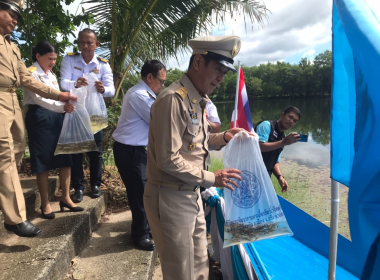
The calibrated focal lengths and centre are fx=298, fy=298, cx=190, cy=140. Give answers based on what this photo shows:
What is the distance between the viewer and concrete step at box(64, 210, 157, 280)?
2367 millimetres

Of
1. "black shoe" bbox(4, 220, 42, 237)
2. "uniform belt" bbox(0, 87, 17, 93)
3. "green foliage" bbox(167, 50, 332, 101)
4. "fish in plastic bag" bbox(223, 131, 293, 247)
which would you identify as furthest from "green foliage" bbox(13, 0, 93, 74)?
"green foliage" bbox(167, 50, 332, 101)

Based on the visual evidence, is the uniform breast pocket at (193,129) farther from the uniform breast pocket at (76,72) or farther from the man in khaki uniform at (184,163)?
the uniform breast pocket at (76,72)

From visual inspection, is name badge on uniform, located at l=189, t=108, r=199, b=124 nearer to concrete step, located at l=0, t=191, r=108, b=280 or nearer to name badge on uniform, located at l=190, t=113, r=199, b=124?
name badge on uniform, located at l=190, t=113, r=199, b=124

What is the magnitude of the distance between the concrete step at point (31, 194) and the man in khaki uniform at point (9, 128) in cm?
30

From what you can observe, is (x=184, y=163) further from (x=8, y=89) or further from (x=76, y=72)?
(x=76, y=72)

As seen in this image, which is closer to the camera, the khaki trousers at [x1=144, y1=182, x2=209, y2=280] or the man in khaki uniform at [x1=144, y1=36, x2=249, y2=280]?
the man in khaki uniform at [x1=144, y1=36, x2=249, y2=280]

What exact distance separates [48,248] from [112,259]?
547 millimetres

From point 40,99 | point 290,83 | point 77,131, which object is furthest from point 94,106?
point 290,83

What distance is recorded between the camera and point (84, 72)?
3375 mm

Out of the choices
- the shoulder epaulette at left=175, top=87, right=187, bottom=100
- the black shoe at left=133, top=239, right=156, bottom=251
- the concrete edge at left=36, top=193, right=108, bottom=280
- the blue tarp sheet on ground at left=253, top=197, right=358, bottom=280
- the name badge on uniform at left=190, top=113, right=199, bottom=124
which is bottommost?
the blue tarp sheet on ground at left=253, top=197, right=358, bottom=280

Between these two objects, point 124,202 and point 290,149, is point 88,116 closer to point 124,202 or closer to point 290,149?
point 124,202

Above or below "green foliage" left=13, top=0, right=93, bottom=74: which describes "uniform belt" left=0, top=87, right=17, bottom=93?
below

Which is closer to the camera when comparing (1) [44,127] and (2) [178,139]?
(2) [178,139]

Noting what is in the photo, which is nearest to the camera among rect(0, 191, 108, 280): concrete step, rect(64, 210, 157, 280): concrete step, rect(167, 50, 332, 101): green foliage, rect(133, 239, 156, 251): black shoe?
rect(0, 191, 108, 280): concrete step
